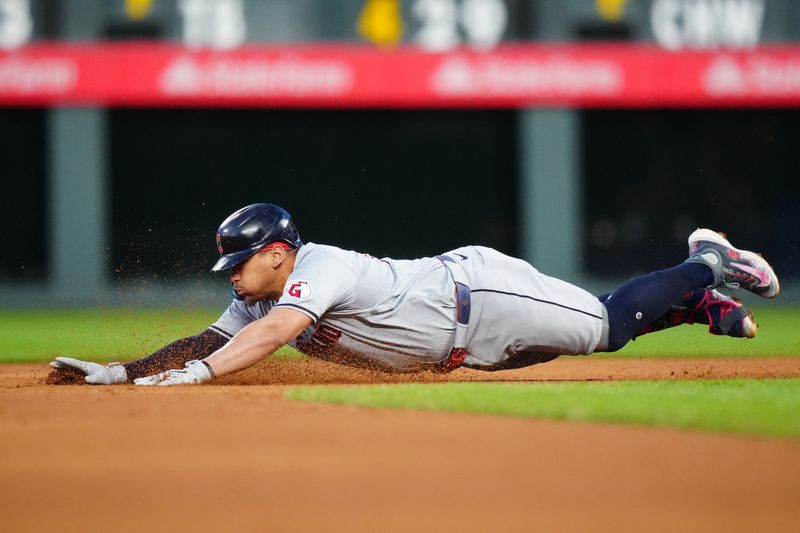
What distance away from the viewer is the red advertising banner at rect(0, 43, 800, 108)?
16906 mm

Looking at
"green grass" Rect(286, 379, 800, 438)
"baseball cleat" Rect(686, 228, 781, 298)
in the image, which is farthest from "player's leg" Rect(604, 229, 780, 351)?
"green grass" Rect(286, 379, 800, 438)

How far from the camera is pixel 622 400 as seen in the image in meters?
5.01

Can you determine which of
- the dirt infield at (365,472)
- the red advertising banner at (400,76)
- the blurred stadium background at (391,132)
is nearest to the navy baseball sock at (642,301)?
the dirt infield at (365,472)

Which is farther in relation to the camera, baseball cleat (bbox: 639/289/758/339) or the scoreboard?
the scoreboard

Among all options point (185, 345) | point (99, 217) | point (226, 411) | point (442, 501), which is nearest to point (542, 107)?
point (99, 217)

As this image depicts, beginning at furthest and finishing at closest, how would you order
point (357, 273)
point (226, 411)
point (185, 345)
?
point (185, 345), point (357, 273), point (226, 411)

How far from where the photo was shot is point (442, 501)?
3262mm

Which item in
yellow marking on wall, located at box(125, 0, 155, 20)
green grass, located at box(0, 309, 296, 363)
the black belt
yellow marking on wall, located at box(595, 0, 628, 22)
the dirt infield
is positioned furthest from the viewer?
yellow marking on wall, located at box(595, 0, 628, 22)

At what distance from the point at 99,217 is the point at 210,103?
2.30 metres

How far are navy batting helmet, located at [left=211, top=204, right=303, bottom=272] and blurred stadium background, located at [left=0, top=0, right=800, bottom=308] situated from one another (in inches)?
429

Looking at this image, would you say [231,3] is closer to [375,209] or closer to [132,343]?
[375,209]

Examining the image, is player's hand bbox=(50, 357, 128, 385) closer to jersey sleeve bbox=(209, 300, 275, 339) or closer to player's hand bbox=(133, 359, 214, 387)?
jersey sleeve bbox=(209, 300, 275, 339)

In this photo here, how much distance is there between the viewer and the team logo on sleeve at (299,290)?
5.31 meters

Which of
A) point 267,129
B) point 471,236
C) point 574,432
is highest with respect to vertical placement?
point 574,432
